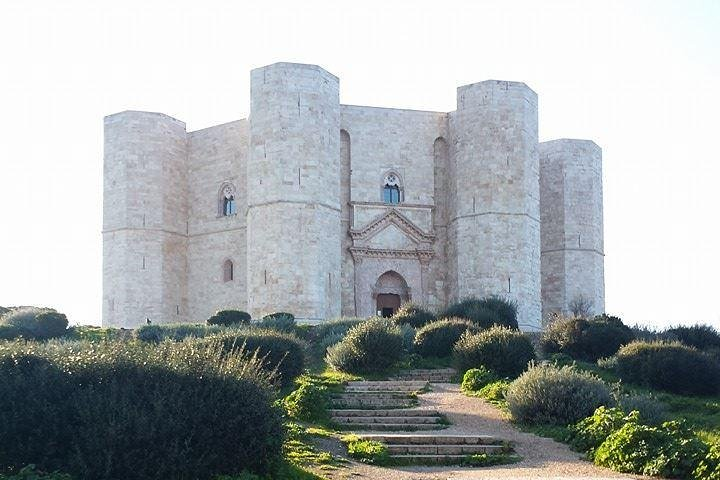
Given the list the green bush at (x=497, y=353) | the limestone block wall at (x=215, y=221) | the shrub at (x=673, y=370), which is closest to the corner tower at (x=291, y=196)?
the limestone block wall at (x=215, y=221)

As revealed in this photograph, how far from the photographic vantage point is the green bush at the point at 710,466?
10.4 metres

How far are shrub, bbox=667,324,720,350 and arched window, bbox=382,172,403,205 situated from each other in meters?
14.0

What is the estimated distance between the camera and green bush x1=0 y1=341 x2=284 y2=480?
9.35 m

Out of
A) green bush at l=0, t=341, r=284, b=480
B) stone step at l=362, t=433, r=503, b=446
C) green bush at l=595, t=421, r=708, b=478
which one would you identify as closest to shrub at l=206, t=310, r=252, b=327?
stone step at l=362, t=433, r=503, b=446

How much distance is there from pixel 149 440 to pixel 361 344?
1086cm

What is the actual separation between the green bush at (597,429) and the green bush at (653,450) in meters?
0.27

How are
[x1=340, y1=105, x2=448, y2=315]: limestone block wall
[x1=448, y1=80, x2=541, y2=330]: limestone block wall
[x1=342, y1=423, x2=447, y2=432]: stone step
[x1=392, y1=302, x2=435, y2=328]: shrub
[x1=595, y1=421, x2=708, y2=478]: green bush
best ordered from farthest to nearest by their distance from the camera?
[x1=340, y1=105, x2=448, y2=315]: limestone block wall → [x1=448, y1=80, x2=541, y2=330]: limestone block wall → [x1=392, y1=302, x2=435, y2=328]: shrub → [x1=342, y1=423, x2=447, y2=432]: stone step → [x1=595, y1=421, x2=708, y2=478]: green bush

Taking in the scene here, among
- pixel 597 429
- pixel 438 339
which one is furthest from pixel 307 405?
pixel 438 339

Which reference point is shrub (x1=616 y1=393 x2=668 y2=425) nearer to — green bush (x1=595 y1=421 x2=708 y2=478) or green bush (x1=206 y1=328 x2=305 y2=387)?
green bush (x1=595 y1=421 x2=708 y2=478)

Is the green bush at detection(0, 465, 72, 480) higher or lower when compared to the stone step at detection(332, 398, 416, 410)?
higher

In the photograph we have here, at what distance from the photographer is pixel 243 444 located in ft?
33.1

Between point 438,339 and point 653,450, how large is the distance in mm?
11317

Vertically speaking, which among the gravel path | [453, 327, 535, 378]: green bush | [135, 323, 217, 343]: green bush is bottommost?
the gravel path

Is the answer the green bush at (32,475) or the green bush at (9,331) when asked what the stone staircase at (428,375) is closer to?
the green bush at (9,331)
